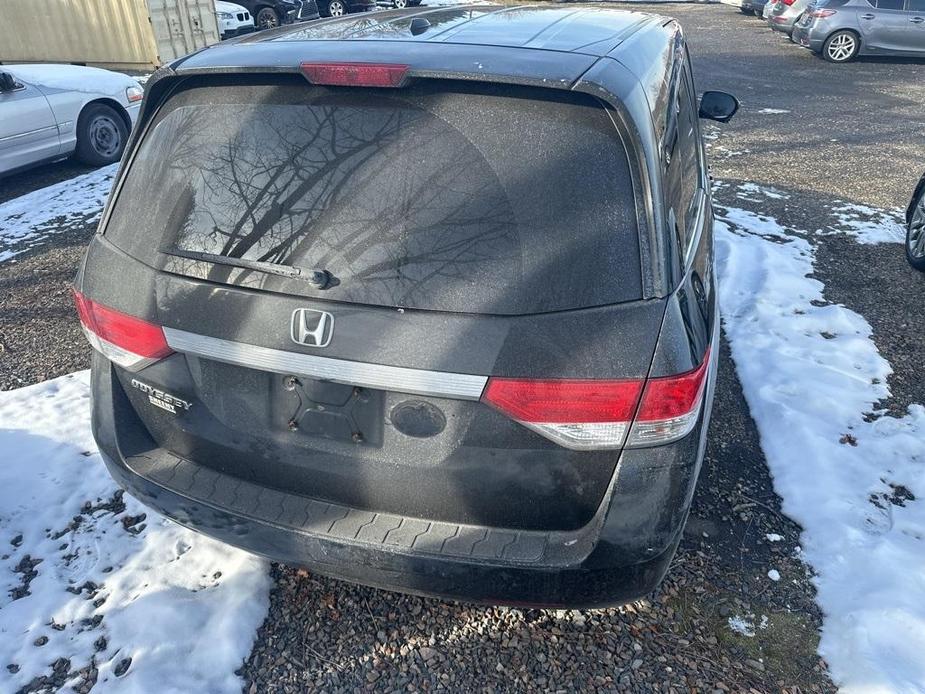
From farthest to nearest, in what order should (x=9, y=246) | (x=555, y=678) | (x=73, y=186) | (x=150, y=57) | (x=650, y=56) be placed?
Result: (x=150, y=57) < (x=73, y=186) < (x=9, y=246) < (x=650, y=56) < (x=555, y=678)

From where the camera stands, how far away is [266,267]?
1.80 m

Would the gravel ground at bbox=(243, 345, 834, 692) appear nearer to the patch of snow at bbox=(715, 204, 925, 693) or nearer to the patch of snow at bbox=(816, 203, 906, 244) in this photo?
the patch of snow at bbox=(715, 204, 925, 693)

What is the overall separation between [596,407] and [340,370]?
68cm

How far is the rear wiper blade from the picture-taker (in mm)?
1744

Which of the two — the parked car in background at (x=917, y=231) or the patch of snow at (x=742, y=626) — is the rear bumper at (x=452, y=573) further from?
the parked car in background at (x=917, y=231)

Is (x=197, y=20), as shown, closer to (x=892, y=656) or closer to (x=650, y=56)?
(x=650, y=56)

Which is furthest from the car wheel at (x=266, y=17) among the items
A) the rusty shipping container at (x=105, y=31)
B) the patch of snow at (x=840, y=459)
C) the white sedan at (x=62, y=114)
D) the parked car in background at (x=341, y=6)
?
the patch of snow at (x=840, y=459)

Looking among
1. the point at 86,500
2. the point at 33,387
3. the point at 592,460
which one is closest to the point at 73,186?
the point at 33,387

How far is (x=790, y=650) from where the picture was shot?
221 cm

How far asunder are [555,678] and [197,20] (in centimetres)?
1489

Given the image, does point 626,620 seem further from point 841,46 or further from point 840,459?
point 841,46

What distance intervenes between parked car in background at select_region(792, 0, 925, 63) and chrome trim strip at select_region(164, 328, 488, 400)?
1580 centimetres

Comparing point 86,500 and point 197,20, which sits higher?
point 197,20

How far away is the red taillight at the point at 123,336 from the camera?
6.47 ft
